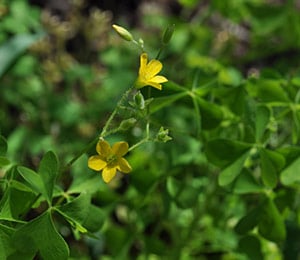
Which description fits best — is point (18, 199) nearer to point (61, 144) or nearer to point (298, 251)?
point (61, 144)

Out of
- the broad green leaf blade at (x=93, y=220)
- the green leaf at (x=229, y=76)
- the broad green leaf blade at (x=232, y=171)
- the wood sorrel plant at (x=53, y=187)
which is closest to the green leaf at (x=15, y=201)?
the wood sorrel plant at (x=53, y=187)

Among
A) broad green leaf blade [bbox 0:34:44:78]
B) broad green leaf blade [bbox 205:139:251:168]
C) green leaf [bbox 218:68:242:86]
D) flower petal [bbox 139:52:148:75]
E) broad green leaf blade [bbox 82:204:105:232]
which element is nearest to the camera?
flower petal [bbox 139:52:148:75]

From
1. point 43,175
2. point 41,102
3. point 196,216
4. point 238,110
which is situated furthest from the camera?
point 41,102

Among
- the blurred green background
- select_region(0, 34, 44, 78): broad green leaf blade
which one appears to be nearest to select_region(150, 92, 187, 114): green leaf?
the blurred green background

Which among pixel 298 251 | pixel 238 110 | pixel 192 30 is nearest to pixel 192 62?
pixel 192 30

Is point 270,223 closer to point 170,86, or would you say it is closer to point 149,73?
point 170,86

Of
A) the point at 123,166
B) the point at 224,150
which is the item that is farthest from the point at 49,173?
the point at 224,150

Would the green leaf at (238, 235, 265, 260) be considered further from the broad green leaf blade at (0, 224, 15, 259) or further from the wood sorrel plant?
the broad green leaf blade at (0, 224, 15, 259)

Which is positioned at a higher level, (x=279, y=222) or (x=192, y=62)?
(x=279, y=222)

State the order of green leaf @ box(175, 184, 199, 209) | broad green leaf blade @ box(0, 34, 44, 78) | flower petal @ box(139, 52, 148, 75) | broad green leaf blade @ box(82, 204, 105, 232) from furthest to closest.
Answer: broad green leaf blade @ box(0, 34, 44, 78) → green leaf @ box(175, 184, 199, 209) → broad green leaf blade @ box(82, 204, 105, 232) → flower petal @ box(139, 52, 148, 75)
